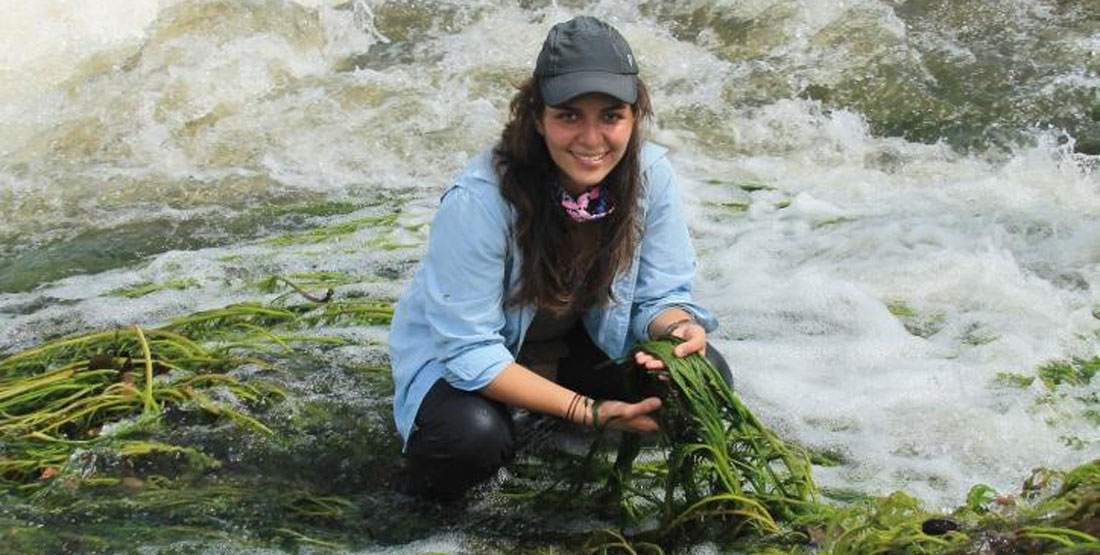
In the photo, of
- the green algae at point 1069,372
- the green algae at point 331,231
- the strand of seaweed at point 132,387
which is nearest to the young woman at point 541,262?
the strand of seaweed at point 132,387

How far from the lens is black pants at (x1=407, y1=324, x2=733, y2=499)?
2938 mm

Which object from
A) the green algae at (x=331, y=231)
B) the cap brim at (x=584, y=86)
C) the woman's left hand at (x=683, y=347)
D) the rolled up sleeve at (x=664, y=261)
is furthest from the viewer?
the green algae at (x=331, y=231)

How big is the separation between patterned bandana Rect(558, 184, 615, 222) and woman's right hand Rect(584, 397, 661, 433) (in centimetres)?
45

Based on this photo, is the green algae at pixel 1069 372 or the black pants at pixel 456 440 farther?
the green algae at pixel 1069 372

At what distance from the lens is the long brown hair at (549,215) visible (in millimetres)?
2873

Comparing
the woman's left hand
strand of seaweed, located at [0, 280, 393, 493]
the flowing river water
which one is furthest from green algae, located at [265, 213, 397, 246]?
the woman's left hand

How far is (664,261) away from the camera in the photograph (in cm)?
314

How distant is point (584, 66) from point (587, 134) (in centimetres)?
16

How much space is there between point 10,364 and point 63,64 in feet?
16.0

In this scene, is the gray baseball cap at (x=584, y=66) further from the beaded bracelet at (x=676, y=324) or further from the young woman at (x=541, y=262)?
the beaded bracelet at (x=676, y=324)

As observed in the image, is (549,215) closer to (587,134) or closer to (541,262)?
(541,262)

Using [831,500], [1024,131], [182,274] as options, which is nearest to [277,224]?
[182,274]

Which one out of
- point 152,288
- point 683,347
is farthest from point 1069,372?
point 152,288

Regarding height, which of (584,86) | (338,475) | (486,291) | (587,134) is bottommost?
(338,475)
